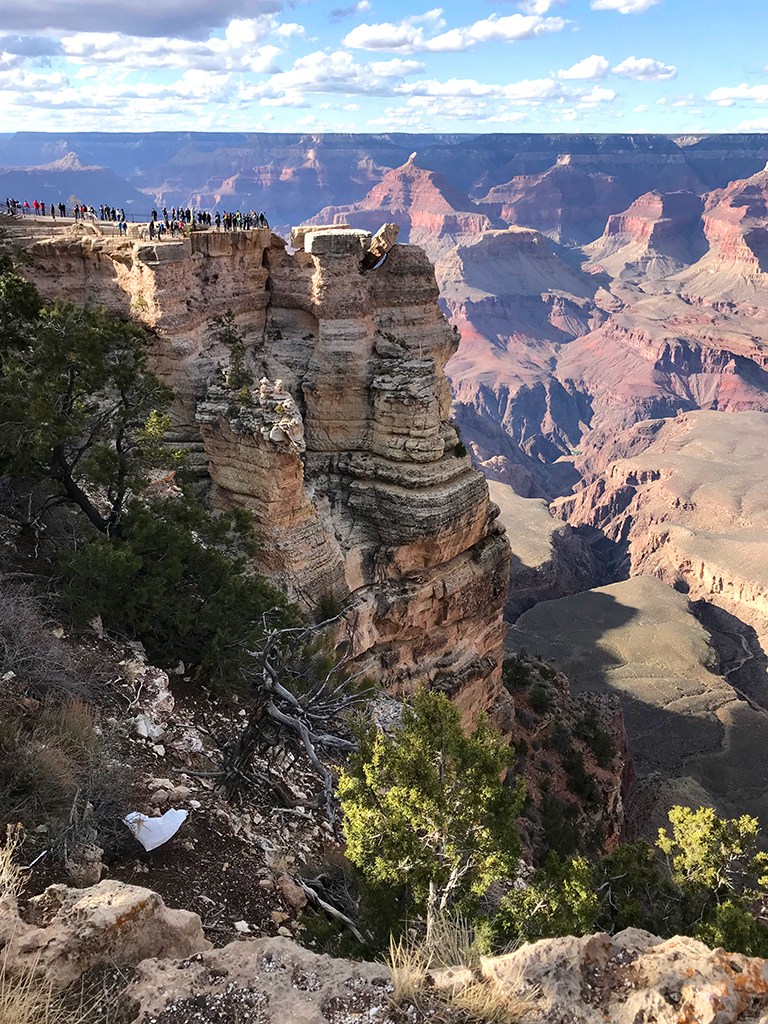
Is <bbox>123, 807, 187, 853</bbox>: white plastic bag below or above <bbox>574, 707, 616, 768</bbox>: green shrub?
above

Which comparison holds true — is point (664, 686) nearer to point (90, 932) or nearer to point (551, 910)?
point (551, 910)

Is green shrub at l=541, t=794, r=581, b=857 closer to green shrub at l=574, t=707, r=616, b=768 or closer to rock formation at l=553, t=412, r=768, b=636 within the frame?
green shrub at l=574, t=707, r=616, b=768

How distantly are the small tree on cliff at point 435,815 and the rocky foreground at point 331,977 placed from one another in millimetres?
1831

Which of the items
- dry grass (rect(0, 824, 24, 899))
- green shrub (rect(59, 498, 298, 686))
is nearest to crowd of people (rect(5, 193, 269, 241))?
green shrub (rect(59, 498, 298, 686))

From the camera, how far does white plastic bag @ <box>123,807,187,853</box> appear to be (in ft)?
29.8

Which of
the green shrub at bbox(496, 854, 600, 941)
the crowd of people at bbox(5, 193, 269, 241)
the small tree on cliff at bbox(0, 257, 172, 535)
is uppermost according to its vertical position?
the crowd of people at bbox(5, 193, 269, 241)

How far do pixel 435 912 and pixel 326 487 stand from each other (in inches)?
763

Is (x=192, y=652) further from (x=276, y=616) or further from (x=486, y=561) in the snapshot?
(x=486, y=561)

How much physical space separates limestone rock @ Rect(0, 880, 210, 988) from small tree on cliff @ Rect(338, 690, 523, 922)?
2.23m

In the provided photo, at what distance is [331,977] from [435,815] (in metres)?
2.33

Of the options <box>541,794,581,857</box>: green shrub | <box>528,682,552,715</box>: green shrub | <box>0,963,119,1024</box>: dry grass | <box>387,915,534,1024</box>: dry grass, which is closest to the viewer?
<box>0,963,119,1024</box>: dry grass

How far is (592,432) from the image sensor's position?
17412cm

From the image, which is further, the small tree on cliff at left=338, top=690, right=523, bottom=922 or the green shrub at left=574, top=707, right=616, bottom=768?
the green shrub at left=574, top=707, right=616, bottom=768

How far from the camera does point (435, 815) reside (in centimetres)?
836
